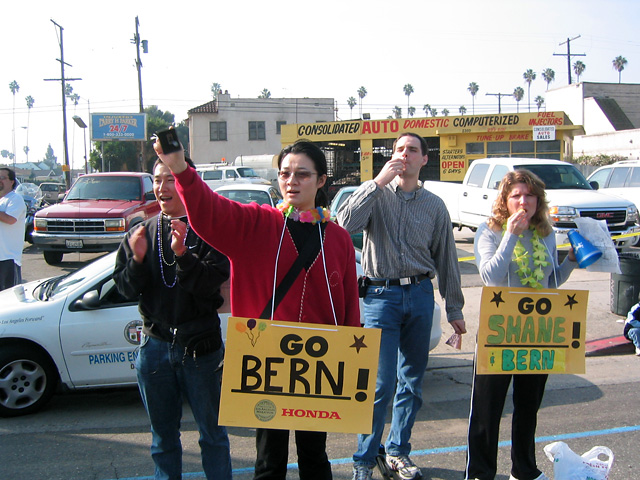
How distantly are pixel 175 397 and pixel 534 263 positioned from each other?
7.07ft

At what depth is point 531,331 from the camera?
10.9ft

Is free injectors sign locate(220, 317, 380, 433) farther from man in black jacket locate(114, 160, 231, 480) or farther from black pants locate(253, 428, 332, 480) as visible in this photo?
man in black jacket locate(114, 160, 231, 480)

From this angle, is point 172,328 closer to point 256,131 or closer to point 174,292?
point 174,292

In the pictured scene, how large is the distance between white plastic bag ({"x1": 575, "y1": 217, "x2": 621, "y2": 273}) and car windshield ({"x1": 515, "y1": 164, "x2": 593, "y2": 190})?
972 cm

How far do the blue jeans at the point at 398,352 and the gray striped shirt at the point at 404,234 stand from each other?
0.42ft

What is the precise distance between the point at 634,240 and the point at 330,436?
10101mm

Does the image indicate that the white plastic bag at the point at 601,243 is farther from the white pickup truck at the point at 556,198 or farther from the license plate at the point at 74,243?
the license plate at the point at 74,243

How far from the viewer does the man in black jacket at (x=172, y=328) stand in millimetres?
2781

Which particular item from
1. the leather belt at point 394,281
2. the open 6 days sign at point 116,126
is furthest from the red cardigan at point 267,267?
the open 6 days sign at point 116,126

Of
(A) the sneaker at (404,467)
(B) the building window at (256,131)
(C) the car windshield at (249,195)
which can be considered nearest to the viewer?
(A) the sneaker at (404,467)

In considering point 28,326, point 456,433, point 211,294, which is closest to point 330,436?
point 456,433

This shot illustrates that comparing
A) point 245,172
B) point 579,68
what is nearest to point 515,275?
point 245,172

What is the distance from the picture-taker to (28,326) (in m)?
4.82

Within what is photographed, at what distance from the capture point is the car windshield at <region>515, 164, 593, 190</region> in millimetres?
12680
